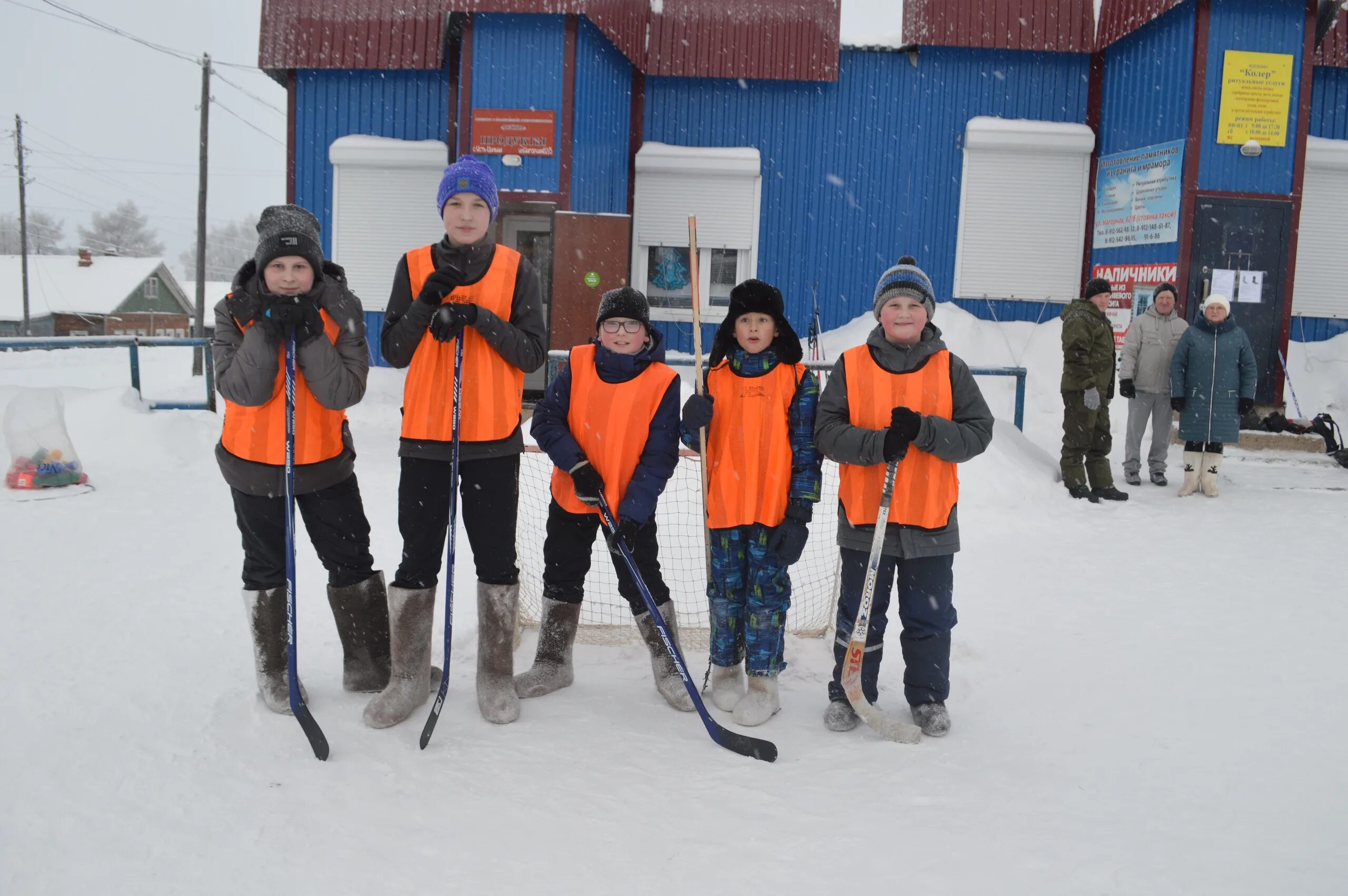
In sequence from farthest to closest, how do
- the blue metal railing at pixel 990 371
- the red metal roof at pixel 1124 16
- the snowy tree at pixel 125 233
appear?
1. the snowy tree at pixel 125 233
2. the red metal roof at pixel 1124 16
3. the blue metal railing at pixel 990 371

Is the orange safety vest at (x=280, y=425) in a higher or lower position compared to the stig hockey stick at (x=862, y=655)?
higher

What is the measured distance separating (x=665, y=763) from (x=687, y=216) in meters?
8.89

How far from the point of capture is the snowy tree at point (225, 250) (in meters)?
83.0

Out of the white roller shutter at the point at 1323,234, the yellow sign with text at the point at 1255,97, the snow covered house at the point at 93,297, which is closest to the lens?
the yellow sign with text at the point at 1255,97

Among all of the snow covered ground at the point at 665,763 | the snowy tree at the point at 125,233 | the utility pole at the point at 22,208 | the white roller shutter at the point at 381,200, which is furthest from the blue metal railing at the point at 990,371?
the snowy tree at the point at 125,233

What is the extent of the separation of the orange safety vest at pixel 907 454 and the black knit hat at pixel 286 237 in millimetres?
1824

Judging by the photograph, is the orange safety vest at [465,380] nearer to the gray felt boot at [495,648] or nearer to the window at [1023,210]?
the gray felt boot at [495,648]

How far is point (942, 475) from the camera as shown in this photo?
3086 millimetres

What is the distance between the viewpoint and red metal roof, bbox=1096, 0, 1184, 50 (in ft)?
30.8

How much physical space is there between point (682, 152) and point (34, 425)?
282 inches

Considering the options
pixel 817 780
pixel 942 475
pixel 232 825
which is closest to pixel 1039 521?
pixel 942 475

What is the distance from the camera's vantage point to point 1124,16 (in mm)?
9883

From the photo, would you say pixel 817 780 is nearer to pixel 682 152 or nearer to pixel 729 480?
pixel 729 480

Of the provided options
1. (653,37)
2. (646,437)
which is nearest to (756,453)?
(646,437)
